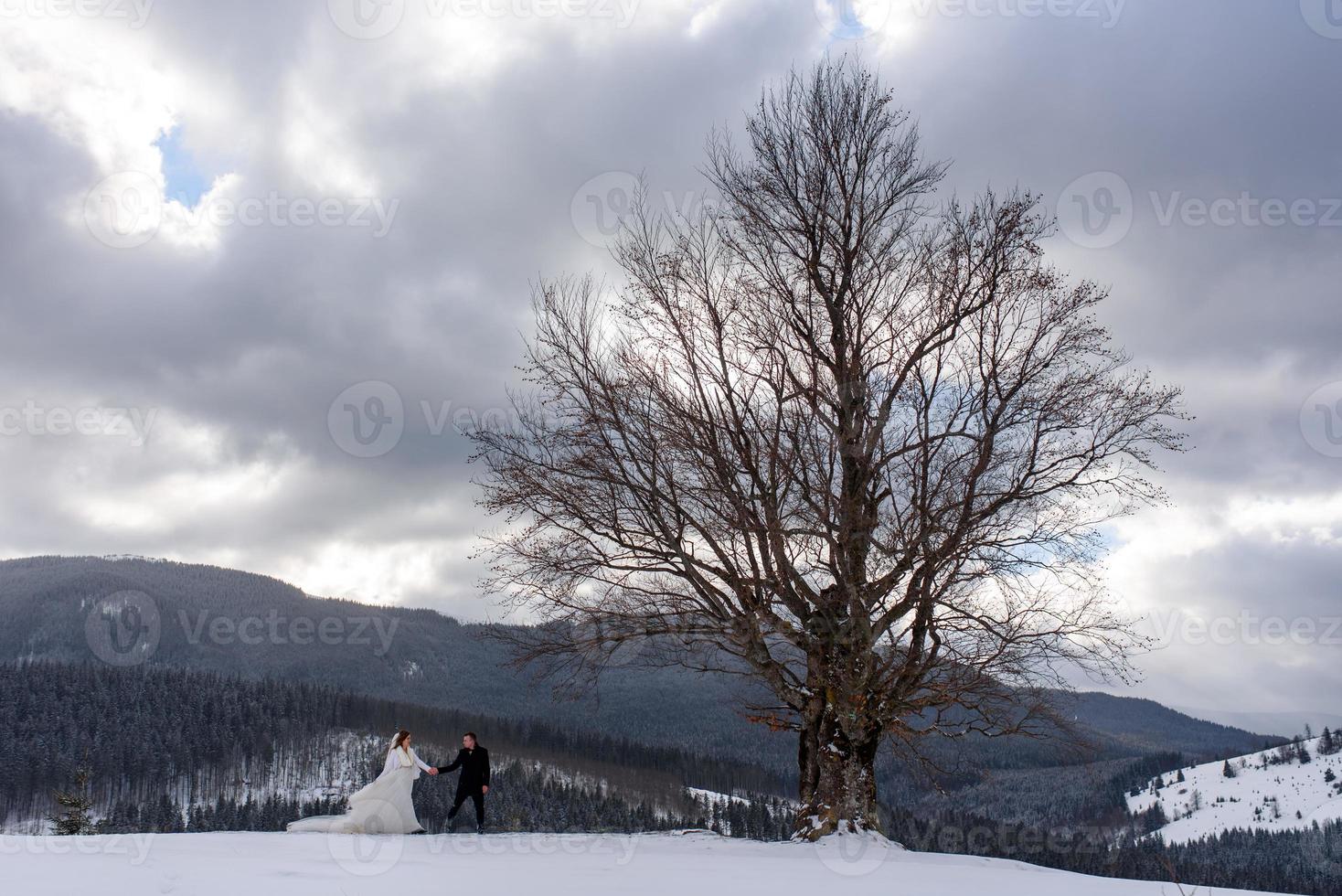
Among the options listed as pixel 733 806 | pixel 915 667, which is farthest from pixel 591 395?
pixel 733 806

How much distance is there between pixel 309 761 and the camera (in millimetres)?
144375

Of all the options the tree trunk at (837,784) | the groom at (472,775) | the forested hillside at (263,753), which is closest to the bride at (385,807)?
the groom at (472,775)

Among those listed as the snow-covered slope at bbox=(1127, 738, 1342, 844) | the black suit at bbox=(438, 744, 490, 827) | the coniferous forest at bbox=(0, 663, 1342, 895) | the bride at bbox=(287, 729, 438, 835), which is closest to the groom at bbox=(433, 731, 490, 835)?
the black suit at bbox=(438, 744, 490, 827)

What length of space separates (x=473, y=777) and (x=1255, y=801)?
225 meters

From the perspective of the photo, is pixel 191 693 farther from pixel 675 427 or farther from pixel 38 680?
pixel 675 427

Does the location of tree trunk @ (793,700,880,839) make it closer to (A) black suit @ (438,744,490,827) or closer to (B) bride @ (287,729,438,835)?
(A) black suit @ (438,744,490,827)

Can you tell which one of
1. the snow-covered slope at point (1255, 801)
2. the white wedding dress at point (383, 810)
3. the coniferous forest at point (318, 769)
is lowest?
the snow-covered slope at point (1255, 801)

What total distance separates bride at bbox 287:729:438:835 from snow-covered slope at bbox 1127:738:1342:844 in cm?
18910

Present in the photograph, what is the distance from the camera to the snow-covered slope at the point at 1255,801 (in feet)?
559

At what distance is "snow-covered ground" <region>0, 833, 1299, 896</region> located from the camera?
714cm

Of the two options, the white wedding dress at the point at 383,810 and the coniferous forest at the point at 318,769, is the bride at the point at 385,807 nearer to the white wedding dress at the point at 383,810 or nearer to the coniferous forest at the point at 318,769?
the white wedding dress at the point at 383,810

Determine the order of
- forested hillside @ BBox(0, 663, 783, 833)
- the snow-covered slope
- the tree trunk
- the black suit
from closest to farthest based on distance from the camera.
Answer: the tree trunk < the black suit < forested hillside @ BBox(0, 663, 783, 833) < the snow-covered slope

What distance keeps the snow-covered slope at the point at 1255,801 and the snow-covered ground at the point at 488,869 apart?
621 feet

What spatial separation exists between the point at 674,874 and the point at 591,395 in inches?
295
